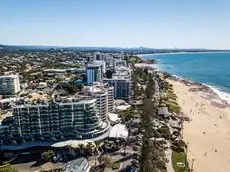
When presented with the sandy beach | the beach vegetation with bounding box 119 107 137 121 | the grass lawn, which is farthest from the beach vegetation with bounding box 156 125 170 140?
the beach vegetation with bounding box 119 107 137 121

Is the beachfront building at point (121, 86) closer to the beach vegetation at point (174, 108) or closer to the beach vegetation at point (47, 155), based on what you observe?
the beach vegetation at point (174, 108)

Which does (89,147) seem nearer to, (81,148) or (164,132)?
(81,148)

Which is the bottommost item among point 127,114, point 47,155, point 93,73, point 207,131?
point 207,131

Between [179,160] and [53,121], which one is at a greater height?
[53,121]

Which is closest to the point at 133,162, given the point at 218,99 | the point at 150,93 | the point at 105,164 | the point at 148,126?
the point at 105,164

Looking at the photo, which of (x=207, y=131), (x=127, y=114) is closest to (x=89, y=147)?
(x=127, y=114)

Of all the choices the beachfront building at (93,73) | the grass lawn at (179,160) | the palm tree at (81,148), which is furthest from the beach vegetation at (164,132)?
the beachfront building at (93,73)
